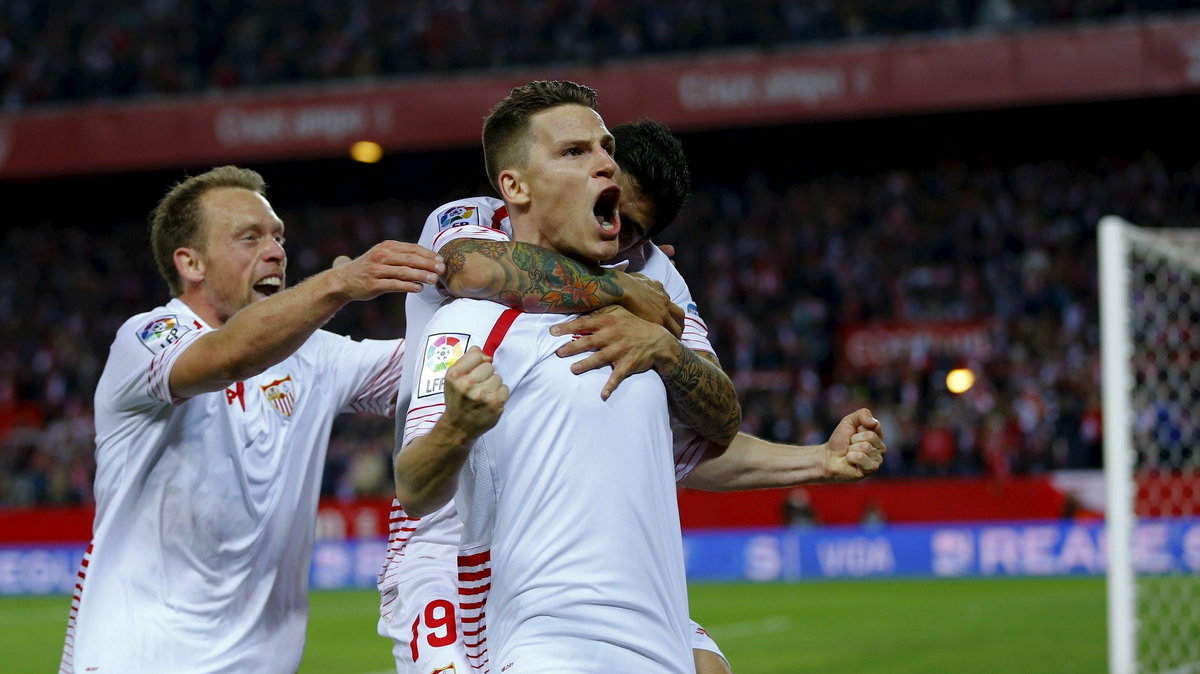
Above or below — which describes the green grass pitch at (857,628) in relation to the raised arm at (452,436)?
below

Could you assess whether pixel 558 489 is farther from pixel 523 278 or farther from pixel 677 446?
pixel 677 446

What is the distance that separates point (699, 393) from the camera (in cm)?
347

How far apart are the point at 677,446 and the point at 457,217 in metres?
0.81

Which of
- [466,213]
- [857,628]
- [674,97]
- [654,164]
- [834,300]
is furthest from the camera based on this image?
[674,97]

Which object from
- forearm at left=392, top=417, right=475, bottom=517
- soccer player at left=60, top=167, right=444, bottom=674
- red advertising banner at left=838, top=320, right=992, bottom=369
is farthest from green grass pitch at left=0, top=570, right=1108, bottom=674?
forearm at left=392, top=417, right=475, bottom=517

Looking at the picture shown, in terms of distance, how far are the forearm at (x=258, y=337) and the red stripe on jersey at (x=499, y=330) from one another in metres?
0.45

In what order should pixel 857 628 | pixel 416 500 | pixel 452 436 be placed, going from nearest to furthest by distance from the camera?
pixel 452 436
pixel 416 500
pixel 857 628

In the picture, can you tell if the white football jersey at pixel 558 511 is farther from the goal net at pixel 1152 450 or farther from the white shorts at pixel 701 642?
the goal net at pixel 1152 450

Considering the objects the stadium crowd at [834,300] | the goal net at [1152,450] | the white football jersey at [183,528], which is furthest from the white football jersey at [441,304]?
Result: the stadium crowd at [834,300]

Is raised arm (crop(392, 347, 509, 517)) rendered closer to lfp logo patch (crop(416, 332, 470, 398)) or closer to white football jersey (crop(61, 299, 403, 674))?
lfp logo patch (crop(416, 332, 470, 398))

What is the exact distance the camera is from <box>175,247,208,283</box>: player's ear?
14.9ft

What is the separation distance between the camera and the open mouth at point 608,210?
3344mm

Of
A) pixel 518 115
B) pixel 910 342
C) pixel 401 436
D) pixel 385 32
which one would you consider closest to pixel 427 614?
pixel 401 436

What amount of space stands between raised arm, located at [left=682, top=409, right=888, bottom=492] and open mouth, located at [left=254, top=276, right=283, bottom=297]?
1.42m
